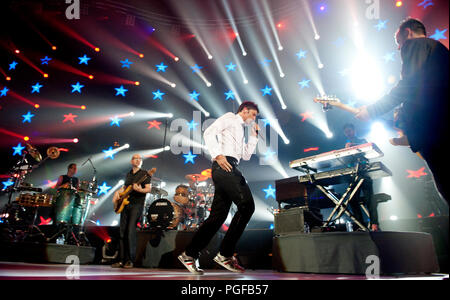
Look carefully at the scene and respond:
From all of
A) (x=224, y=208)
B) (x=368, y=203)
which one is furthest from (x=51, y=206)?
(x=368, y=203)

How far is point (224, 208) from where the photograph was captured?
2.48 meters

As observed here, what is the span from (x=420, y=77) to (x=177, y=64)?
8138 mm

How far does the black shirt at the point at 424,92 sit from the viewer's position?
1483 mm

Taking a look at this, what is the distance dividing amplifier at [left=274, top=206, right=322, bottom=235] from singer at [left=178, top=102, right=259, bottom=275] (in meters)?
1.28

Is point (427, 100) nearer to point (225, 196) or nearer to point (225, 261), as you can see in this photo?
point (225, 196)

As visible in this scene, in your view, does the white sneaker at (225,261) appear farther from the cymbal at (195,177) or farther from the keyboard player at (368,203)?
the cymbal at (195,177)

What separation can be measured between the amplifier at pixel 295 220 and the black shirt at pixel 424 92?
2.25 m

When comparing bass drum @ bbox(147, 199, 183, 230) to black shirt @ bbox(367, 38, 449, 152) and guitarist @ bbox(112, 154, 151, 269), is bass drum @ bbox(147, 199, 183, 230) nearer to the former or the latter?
guitarist @ bbox(112, 154, 151, 269)

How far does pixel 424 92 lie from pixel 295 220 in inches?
100

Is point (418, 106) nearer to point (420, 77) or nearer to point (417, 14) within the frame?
point (420, 77)

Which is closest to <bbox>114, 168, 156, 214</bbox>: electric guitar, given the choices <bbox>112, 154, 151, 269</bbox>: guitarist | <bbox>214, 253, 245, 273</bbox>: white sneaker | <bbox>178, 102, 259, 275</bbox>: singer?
<bbox>112, 154, 151, 269</bbox>: guitarist
